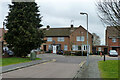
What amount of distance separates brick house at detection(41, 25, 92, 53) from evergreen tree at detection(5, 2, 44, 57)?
856 inches

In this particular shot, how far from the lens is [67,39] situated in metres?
53.4

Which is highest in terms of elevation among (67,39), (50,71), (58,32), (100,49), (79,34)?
(58,32)

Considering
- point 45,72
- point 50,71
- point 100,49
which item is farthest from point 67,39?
point 45,72

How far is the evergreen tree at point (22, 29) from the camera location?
26.4 m

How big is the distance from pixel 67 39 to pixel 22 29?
28.4m

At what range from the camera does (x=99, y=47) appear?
51.8 meters

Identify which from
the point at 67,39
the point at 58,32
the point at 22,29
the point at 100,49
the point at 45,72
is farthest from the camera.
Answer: the point at 58,32

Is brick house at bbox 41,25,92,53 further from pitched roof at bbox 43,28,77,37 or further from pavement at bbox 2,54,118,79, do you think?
pavement at bbox 2,54,118,79

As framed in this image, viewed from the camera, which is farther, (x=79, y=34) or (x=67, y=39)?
(x=67, y=39)

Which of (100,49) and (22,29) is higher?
(22,29)

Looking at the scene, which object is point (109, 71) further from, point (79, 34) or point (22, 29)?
point (79, 34)

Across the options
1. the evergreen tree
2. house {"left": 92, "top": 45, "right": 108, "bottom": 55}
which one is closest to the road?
the evergreen tree

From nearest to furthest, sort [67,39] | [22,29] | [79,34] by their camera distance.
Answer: [22,29]
[79,34]
[67,39]

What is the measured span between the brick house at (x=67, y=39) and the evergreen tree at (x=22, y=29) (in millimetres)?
21739
